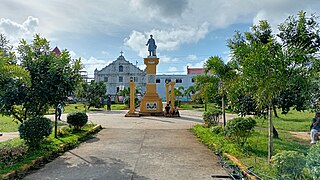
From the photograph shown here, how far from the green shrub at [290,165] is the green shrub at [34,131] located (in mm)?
5896

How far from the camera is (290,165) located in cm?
448

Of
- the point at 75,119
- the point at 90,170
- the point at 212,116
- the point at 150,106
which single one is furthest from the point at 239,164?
the point at 150,106

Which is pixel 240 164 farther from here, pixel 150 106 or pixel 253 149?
pixel 150 106

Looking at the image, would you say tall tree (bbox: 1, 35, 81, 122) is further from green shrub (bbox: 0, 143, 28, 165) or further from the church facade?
the church facade

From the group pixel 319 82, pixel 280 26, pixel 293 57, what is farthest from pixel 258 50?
pixel 319 82

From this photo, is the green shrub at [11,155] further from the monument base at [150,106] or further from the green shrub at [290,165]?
the monument base at [150,106]

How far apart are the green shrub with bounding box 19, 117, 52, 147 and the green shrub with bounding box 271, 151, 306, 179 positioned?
590cm

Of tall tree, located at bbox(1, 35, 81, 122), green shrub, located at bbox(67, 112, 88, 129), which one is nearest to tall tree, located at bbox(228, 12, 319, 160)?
tall tree, located at bbox(1, 35, 81, 122)

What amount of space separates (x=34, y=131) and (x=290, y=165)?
20.3 feet

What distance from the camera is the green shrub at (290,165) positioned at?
14.4 feet

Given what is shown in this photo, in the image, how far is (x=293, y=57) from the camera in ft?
18.2

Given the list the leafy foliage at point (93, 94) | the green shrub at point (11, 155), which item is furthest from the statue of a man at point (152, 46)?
the green shrub at point (11, 155)

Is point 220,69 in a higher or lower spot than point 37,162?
higher

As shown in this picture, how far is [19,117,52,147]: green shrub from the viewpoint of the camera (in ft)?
24.6
